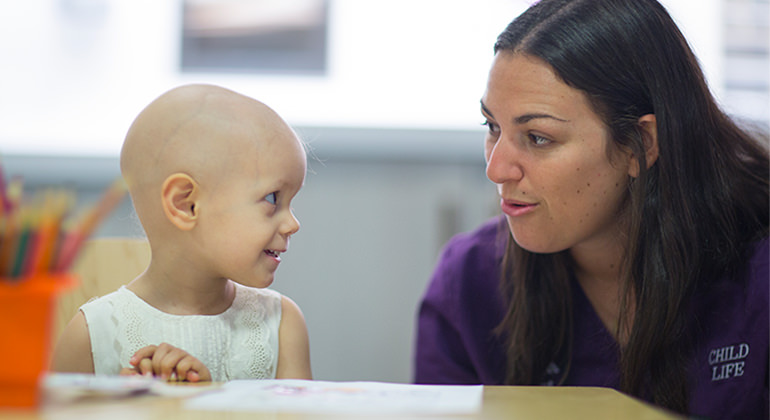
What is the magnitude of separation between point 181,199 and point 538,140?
568 mm

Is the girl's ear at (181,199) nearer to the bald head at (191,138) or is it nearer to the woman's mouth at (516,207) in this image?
the bald head at (191,138)

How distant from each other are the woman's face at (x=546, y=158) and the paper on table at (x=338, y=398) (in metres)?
0.52

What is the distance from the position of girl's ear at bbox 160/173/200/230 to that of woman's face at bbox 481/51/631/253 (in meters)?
0.48

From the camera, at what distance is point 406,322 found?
2297mm

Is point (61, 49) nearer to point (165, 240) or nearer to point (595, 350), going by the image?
point (165, 240)

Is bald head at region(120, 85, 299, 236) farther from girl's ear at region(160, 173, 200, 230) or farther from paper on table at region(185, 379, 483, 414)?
paper on table at region(185, 379, 483, 414)

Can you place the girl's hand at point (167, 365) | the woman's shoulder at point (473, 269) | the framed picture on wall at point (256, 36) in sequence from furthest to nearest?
the framed picture on wall at point (256, 36), the woman's shoulder at point (473, 269), the girl's hand at point (167, 365)

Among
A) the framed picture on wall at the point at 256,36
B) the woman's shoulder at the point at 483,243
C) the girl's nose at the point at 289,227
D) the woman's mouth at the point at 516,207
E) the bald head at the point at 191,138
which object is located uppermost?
the framed picture on wall at the point at 256,36

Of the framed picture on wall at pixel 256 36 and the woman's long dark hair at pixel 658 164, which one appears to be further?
the framed picture on wall at pixel 256 36

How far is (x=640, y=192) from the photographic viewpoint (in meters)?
1.19

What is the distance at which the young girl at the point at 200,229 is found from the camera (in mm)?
907

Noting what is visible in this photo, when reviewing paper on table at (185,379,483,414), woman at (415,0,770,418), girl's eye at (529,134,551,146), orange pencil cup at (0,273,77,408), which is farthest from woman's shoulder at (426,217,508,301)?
orange pencil cup at (0,273,77,408)

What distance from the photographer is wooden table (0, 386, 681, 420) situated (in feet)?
1.79

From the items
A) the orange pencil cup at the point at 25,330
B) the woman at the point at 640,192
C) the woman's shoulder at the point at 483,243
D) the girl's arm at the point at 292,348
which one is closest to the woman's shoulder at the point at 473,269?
the woman's shoulder at the point at 483,243
